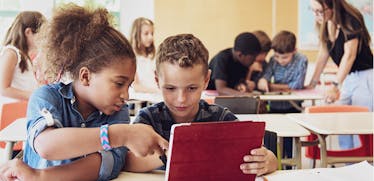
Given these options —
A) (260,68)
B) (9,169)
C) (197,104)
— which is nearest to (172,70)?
(197,104)

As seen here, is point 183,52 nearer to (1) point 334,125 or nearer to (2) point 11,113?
(1) point 334,125

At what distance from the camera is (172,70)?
136 centimetres

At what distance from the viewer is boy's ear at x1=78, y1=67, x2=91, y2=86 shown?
1.16 m

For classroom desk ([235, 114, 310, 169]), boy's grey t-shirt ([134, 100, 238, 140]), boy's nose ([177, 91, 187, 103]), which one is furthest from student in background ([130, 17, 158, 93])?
boy's nose ([177, 91, 187, 103])

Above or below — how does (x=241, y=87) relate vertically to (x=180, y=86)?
below

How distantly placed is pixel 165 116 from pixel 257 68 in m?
2.82

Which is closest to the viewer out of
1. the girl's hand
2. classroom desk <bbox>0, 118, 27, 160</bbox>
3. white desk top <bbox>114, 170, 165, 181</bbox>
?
white desk top <bbox>114, 170, 165, 181</bbox>

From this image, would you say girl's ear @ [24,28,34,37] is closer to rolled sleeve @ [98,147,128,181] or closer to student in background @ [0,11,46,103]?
student in background @ [0,11,46,103]

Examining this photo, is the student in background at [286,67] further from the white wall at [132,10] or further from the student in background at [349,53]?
the white wall at [132,10]

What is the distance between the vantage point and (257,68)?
4125 millimetres

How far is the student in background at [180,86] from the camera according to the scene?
1344 millimetres

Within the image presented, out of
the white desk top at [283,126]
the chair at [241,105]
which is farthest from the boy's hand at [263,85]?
the white desk top at [283,126]

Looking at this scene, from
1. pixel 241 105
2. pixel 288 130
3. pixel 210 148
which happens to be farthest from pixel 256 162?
pixel 241 105

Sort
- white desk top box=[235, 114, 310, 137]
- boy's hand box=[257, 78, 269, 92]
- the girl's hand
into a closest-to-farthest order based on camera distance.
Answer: white desk top box=[235, 114, 310, 137] < the girl's hand < boy's hand box=[257, 78, 269, 92]
